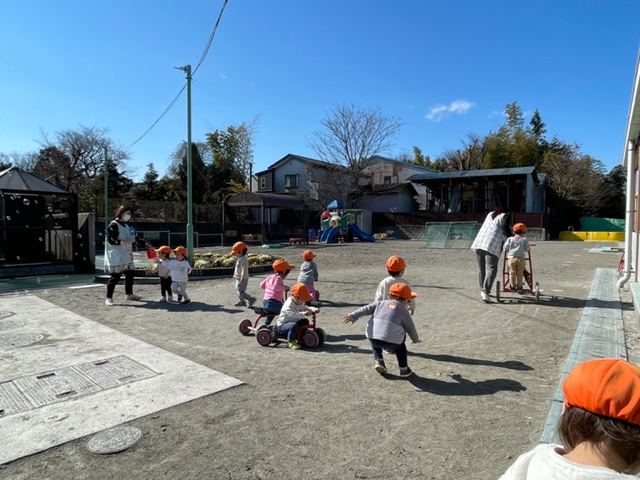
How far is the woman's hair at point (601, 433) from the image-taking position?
51.1 inches

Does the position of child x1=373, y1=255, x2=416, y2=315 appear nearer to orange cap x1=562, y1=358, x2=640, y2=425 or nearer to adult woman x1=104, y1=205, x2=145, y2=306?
orange cap x1=562, y1=358, x2=640, y2=425

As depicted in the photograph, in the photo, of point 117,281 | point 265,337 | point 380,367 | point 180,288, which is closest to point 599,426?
point 380,367

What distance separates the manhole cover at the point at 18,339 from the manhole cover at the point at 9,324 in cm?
45

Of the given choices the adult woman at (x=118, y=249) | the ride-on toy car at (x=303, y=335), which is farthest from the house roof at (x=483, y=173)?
the ride-on toy car at (x=303, y=335)

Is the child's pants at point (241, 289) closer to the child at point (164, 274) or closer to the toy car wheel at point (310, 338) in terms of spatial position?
the child at point (164, 274)

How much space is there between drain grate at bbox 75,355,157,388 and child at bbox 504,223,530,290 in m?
6.78

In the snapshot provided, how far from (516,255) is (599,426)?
767 cm

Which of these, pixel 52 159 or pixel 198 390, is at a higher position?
pixel 52 159

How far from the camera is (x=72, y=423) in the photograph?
3.35 m

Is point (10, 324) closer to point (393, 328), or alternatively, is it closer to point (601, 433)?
point (393, 328)

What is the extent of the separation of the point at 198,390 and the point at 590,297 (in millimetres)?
7969

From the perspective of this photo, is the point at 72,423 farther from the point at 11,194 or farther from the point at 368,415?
the point at 11,194

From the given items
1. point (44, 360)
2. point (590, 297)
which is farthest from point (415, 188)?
point (44, 360)

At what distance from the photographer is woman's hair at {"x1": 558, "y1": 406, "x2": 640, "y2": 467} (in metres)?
1.30
